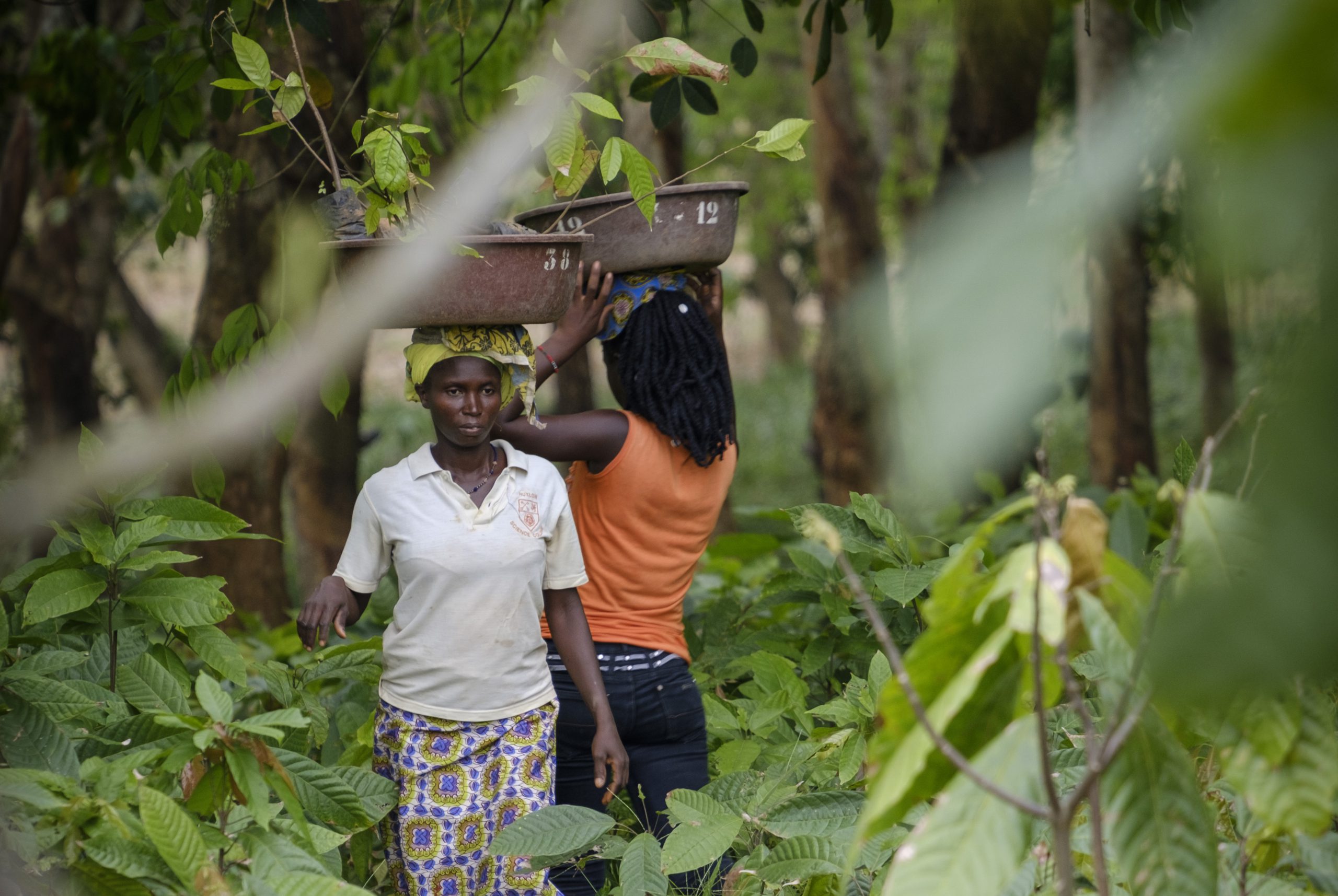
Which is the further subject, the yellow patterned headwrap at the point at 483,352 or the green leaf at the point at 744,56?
the green leaf at the point at 744,56

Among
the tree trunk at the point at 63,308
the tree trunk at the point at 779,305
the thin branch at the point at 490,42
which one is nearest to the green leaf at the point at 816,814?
the thin branch at the point at 490,42

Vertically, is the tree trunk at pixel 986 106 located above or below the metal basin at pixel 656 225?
above

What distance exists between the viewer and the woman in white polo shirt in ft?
7.48

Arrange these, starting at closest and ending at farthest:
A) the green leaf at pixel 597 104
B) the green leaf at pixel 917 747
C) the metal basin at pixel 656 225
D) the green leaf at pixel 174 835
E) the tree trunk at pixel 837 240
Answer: the green leaf at pixel 917 747
the green leaf at pixel 174 835
the green leaf at pixel 597 104
the metal basin at pixel 656 225
the tree trunk at pixel 837 240

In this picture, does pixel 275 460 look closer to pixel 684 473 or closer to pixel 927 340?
pixel 684 473

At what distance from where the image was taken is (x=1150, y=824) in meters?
1.08

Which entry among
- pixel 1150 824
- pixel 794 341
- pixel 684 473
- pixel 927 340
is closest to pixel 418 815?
pixel 684 473

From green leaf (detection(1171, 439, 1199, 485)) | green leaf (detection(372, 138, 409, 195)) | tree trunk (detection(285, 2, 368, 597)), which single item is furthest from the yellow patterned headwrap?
tree trunk (detection(285, 2, 368, 597))

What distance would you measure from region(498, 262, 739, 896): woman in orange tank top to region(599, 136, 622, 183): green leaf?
58 centimetres

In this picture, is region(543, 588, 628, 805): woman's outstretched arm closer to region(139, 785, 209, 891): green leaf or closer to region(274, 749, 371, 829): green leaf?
region(274, 749, 371, 829): green leaf

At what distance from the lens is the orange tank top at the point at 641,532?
8.36 feet

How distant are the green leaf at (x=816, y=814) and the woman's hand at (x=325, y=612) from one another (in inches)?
33.4

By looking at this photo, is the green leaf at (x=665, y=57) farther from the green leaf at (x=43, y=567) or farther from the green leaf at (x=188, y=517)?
the green leaf at (x=43, y=567)

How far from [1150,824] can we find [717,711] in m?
1.74
